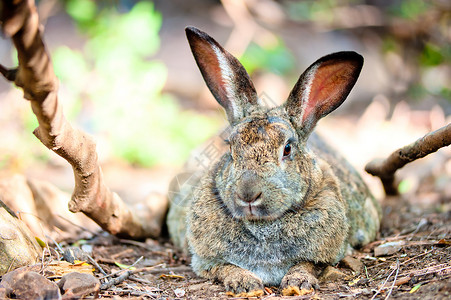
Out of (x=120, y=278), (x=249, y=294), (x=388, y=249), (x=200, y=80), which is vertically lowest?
(x=120, y=278)

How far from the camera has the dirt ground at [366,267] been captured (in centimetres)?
355

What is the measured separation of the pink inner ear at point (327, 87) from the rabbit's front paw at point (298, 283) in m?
1.34

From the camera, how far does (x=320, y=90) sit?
4355 mm

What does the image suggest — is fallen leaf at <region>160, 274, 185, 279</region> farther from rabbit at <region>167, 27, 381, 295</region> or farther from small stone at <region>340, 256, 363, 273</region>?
small stone at <region>340, 256, 363, 273</region>

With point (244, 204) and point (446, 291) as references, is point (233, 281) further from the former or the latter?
point (446, 291)

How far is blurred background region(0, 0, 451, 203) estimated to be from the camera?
844 cm

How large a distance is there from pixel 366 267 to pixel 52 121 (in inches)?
110

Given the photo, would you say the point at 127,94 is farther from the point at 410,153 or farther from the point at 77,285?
the point at 77,285

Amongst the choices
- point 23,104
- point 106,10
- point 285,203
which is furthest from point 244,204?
point 106,10

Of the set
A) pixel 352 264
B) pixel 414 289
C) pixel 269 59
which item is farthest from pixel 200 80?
pixel 414 289

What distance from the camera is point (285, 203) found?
384 centimetres

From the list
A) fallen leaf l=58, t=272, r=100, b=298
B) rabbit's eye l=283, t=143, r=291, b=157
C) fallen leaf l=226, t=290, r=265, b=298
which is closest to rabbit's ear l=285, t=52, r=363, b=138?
rabbit's eye l=283, t=143, r=291, b=157

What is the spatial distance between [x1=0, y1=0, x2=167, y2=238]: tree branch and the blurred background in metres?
2.33

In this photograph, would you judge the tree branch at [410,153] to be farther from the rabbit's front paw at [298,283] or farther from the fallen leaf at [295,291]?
the fallen leaf at [295,291]
